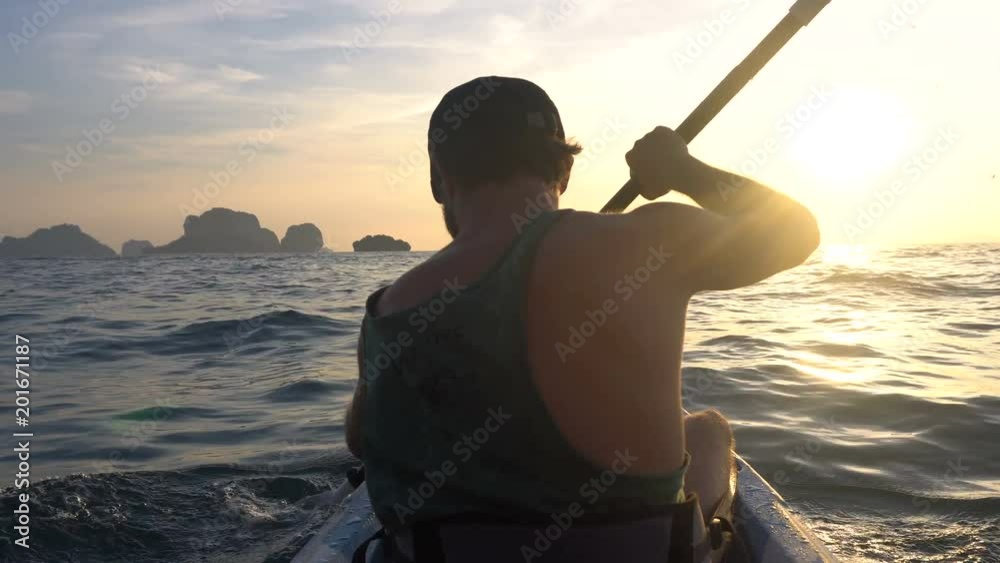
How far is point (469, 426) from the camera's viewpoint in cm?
182

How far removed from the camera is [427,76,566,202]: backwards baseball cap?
6.48ft

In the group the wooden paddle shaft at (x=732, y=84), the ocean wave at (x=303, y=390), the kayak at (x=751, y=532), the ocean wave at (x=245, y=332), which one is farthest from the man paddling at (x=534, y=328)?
the ocean wave at (x=245, y=332)

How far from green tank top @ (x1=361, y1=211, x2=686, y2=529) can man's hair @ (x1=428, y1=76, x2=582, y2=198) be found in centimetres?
26

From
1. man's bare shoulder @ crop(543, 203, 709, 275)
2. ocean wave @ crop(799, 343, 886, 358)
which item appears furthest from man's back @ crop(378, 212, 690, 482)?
ocean wave @ crop(799, 343, 886, 358)

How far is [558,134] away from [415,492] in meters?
1.00

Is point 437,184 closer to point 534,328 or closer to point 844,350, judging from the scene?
point 534,328

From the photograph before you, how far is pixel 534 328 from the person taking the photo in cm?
172

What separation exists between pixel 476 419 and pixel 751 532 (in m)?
1.91

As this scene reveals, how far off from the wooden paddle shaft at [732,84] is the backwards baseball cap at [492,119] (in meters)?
0.87

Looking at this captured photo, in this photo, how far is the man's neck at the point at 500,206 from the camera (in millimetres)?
1911

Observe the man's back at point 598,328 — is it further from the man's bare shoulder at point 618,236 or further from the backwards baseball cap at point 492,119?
the backwards baseball cap at point 492,119

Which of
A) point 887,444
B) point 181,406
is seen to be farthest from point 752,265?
point 181,406

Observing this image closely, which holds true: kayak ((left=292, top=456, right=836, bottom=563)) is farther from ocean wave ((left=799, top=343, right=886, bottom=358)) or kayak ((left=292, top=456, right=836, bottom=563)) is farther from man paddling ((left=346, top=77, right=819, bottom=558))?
ocean wave ((left=799, top=343, right=886, bottom=358))

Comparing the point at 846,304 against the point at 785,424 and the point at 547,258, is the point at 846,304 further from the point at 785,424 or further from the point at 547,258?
the point at 547,258
